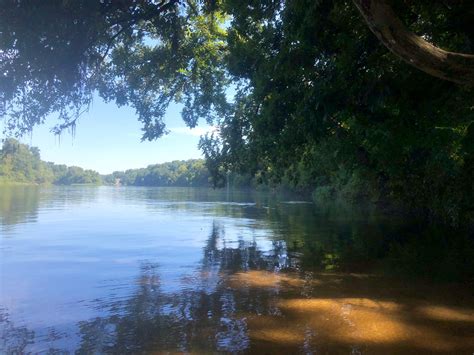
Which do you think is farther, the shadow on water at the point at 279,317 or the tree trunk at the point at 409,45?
the shadow on water at the point at 279,317

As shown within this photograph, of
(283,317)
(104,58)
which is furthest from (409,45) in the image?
(104,58)

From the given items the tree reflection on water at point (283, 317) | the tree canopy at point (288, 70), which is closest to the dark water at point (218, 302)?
the tree reflection on water at point (283, 317)

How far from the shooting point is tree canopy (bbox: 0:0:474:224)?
975 cm

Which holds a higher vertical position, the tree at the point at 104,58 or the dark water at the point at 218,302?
the tree at the point at 104,58

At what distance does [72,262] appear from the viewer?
14.1 m

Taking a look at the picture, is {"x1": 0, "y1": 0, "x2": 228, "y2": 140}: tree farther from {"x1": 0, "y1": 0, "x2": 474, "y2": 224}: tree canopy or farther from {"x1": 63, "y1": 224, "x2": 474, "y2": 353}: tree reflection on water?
{"x1": 63, "y1": 224, "x2": 474, "y2": 353}: tree reflection on water

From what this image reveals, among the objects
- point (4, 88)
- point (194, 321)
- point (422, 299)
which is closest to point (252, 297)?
point (194, 321)

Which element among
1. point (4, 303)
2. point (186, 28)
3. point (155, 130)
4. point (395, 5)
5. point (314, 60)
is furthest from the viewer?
point (155, 130)

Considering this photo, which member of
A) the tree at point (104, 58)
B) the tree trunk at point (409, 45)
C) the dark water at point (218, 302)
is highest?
the tree at point (104, 58)

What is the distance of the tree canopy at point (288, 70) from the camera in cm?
975

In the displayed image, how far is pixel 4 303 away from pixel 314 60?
10.8m

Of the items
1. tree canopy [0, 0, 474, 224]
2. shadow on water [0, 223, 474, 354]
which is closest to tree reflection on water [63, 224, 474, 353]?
shadow on water [0, 223, 474, 354]

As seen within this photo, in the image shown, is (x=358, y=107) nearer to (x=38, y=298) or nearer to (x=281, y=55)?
(x=281, y=55)

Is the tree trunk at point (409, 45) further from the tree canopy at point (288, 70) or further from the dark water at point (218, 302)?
the dark water at point (218, 302)
